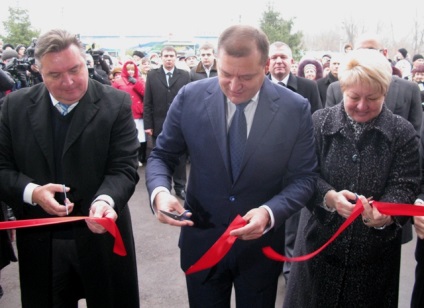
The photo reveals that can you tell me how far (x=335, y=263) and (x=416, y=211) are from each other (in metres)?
0.55

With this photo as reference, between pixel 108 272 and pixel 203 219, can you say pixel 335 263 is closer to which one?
pixel 203 219

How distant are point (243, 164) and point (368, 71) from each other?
0.80 metres

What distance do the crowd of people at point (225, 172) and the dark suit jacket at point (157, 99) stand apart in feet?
15.6

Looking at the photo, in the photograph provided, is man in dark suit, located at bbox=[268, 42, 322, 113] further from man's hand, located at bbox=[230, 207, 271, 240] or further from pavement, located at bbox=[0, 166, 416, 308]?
man's hand, located at bbox=[230, 207, 271, 240]

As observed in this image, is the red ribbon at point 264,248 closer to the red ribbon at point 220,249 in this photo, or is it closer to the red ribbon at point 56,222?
the red ribbon at point 220,249

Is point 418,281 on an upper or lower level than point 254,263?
lower

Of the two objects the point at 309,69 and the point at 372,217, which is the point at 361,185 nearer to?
the point at 372,217

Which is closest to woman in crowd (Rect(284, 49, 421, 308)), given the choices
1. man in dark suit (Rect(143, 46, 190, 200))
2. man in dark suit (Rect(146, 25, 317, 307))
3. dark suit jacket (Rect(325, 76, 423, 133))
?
man in dark suit (Rect(146, 25, 317, 307))

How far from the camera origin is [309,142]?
2307 millimetres

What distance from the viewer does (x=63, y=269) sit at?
2430 millimetres

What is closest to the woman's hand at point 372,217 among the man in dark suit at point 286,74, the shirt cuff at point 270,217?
the shirt cuff at point 270,217

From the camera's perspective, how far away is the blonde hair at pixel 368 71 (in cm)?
222

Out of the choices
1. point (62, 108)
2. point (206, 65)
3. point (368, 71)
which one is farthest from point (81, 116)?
point (206, 65)

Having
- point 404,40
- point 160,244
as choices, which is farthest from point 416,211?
point 404,40
